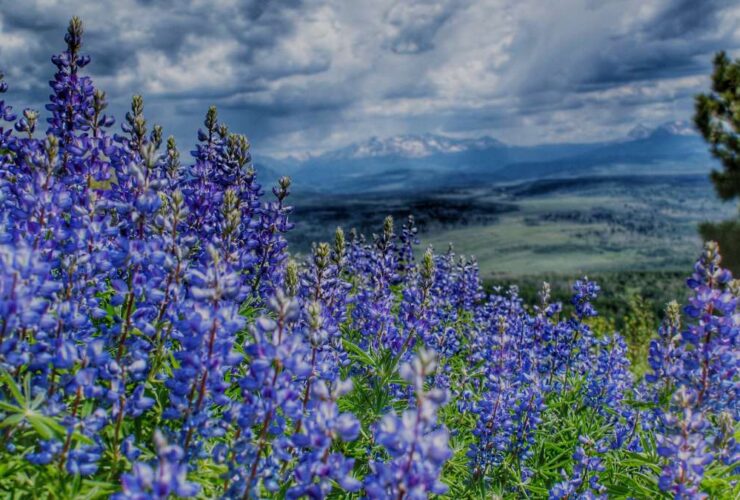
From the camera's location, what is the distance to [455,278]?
10.1m

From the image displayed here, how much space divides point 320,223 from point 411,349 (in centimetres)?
17011

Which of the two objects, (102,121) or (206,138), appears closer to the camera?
(102,121)

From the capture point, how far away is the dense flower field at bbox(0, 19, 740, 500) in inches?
109

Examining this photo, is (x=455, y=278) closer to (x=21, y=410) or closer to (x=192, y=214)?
(x=192, y=214)

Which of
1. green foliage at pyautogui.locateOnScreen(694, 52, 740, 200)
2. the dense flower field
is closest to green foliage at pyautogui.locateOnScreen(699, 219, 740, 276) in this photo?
green foliage at pyautogui.locateOnScreen(694, 52, 740, 200)

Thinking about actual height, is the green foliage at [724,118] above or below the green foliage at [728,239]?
above

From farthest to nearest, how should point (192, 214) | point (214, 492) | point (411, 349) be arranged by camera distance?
1. point (411, 349)
2. point (192, 214)
3. point (214, 492)

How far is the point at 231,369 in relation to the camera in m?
4.60

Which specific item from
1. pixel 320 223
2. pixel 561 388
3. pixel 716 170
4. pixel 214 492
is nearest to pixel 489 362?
A: pixel 561 388

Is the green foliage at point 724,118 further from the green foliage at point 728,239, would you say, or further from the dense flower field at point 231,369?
the dense flower field at point 231,369

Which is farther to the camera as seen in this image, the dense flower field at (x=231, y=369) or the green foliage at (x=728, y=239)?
the green foliage at (x=728, y=239)

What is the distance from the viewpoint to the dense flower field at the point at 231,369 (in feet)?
9.07

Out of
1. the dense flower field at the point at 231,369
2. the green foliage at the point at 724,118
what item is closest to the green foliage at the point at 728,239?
the green foliage at the point at 724,118

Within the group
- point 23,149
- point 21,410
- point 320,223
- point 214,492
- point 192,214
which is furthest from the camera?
point 320,223
